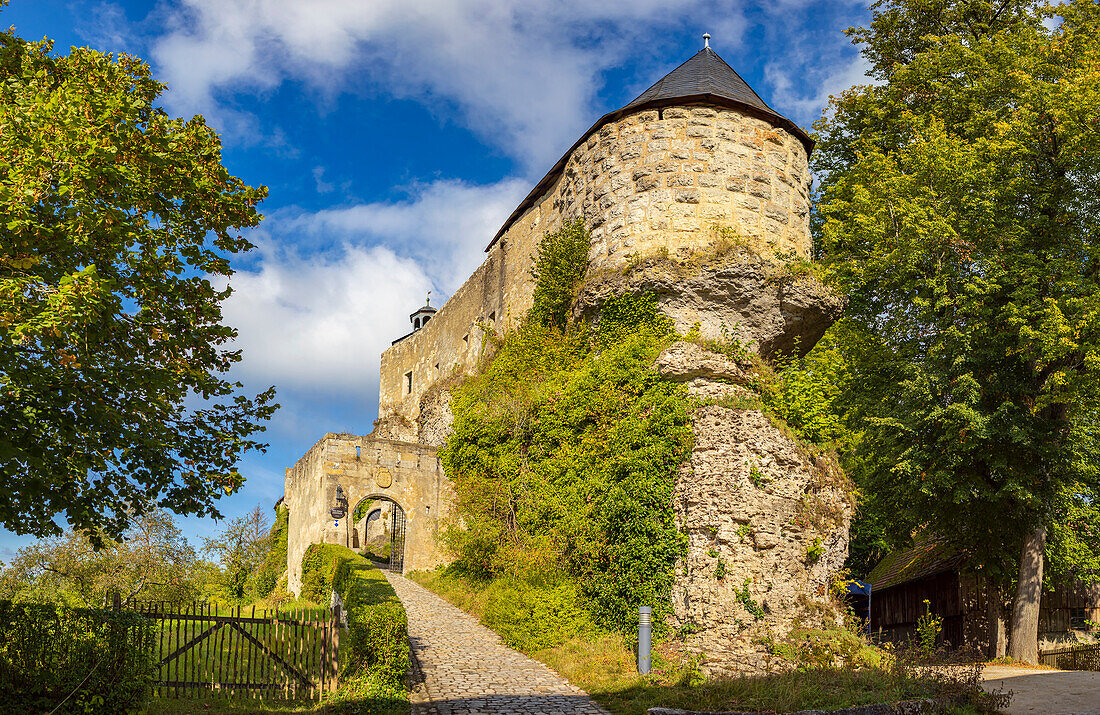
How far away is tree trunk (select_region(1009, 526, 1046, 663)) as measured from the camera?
15.9m

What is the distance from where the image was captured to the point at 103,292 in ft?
25.8

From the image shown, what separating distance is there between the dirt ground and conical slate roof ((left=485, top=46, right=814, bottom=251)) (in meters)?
11.1

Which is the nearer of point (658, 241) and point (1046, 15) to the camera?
point (658, 241)

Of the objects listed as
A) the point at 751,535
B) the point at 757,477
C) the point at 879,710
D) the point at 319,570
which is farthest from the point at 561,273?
the point at 879,710

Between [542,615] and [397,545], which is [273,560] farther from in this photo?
[542,615]

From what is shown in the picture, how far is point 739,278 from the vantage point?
49.5 feet

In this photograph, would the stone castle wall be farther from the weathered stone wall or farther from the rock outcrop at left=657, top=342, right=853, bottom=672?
the weathered stone wall

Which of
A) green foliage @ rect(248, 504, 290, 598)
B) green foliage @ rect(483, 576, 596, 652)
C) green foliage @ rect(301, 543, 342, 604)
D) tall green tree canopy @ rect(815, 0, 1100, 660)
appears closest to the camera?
green foliage @ rect(483, 576, 596, 652)

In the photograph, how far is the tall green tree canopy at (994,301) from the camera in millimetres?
14586

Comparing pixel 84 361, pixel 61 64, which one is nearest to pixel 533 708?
pixel 84 361

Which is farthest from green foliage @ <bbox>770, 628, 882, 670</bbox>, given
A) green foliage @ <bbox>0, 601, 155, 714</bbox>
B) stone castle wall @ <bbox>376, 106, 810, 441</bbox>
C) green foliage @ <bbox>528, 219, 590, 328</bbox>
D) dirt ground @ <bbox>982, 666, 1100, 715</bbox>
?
green foliage @ <bbox>0, 601, 155, 714</bbox>

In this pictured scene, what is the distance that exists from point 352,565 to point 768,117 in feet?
40.5

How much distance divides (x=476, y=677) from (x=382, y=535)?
19894 millimetres

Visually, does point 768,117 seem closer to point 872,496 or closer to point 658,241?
point 658,241
